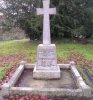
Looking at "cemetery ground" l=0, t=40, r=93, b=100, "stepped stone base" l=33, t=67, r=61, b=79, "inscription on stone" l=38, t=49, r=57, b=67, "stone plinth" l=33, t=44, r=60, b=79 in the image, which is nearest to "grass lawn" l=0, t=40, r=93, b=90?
"cemetery ground" l=0, t=40, r=93, b=100

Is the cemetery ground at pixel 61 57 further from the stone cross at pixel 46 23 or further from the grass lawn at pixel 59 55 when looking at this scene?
the stone cross at pixel 46 23

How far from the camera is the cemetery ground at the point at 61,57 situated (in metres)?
9.58

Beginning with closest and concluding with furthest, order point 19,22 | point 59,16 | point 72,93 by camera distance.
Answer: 1. point 72,93
2. point 59,16
3. point 19,22

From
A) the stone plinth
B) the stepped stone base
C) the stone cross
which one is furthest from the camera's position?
the stone cross

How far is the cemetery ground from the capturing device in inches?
377

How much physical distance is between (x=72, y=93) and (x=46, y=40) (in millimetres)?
2733

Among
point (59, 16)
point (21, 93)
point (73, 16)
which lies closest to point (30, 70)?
point (21, 93)

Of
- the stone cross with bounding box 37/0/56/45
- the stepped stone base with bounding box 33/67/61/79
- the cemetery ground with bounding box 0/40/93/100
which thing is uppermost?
the stone cross with bounding box 37/0/56/45

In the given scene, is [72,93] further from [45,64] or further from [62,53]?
[62,53]

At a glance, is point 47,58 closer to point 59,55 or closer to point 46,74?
point 46,74

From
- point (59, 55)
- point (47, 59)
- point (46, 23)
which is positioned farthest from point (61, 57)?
point (46, 23)

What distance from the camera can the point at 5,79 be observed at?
8586 mm

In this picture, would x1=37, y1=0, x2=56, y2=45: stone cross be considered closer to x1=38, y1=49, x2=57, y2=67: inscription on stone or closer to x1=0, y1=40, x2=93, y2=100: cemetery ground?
x1=38, y1=49, x2=57, y2=67: inscription on stone

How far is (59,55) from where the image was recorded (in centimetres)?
1384
